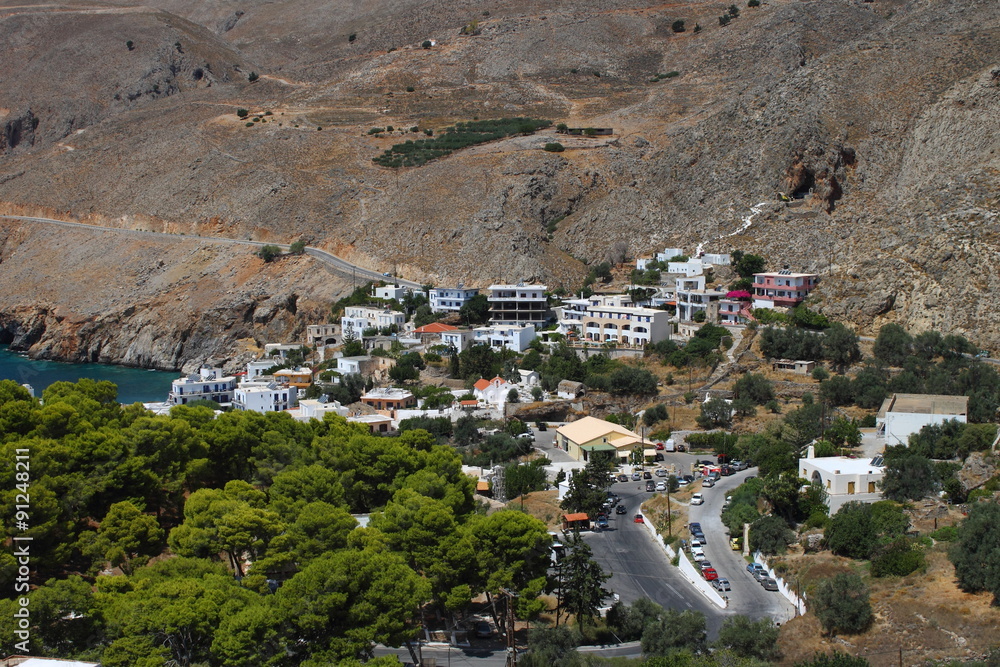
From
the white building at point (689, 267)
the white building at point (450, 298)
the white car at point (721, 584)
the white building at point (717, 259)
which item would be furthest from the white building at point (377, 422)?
the white building at point (717, 259)

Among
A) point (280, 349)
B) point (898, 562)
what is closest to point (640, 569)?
point (898, 562)

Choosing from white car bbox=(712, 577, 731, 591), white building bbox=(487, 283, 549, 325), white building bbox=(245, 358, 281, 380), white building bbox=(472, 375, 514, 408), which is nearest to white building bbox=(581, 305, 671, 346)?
white building bbox=(487, 283, 549, 325)

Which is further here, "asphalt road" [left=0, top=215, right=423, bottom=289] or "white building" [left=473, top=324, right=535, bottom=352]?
"asphalt road" [left=0, top=215, right=423, bottom=289]

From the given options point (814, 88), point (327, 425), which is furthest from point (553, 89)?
point (327, 425)

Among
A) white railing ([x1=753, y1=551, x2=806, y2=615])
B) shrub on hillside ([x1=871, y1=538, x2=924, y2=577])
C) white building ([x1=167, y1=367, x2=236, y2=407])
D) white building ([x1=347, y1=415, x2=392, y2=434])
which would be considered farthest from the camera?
white building ([x1=167, y1=367, x2=236, y2=407])

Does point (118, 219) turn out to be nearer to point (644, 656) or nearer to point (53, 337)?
point (53, 337)

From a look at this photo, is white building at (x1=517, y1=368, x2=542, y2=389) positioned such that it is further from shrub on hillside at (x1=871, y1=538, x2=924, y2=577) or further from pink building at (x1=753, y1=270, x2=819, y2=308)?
shrub on hillside at (x1=871, y1=538, x2=924, y2=577)
